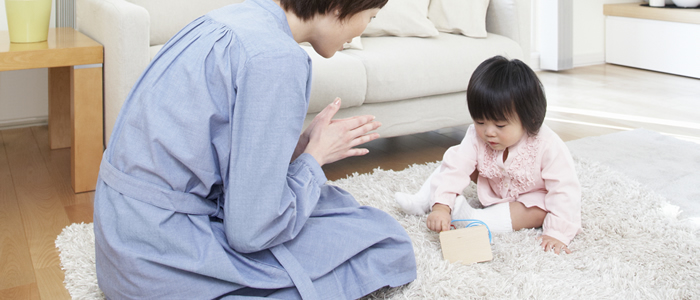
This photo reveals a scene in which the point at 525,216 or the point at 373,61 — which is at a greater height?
the point at 373,61

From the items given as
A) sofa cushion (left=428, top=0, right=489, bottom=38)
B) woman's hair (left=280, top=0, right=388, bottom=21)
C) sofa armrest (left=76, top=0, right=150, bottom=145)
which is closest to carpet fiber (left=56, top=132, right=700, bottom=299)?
sofa armrest (left=76, top=0, right=150, bottom=145)

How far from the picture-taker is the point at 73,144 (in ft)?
6.29

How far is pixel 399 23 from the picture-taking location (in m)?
2.44

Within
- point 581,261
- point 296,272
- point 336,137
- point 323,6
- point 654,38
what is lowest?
point 581,261

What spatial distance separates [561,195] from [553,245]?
4.9 inches

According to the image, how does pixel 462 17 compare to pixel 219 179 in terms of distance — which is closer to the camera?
pixel 219 179

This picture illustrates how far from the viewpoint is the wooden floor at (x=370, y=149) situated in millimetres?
1454

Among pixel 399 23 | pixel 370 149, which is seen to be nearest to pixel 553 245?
pixel 370 149

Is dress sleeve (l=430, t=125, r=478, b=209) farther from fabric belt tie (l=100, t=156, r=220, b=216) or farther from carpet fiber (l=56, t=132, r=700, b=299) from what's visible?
fabric belt tie (l=100, t=156, r=220, b=216)

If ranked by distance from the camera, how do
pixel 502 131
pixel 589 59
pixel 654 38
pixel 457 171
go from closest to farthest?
1. pixel 502 131
2. pixel 457 171
3. pixel 654 38
4. pixel 589 59

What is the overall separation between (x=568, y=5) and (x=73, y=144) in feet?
10.5

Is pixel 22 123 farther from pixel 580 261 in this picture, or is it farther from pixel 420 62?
pixel 580 261

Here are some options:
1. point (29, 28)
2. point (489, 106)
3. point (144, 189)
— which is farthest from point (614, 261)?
point (29, 28)

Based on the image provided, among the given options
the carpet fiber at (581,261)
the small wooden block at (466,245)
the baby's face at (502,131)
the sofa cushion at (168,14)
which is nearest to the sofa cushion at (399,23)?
the sofa cushion at (168,14)
